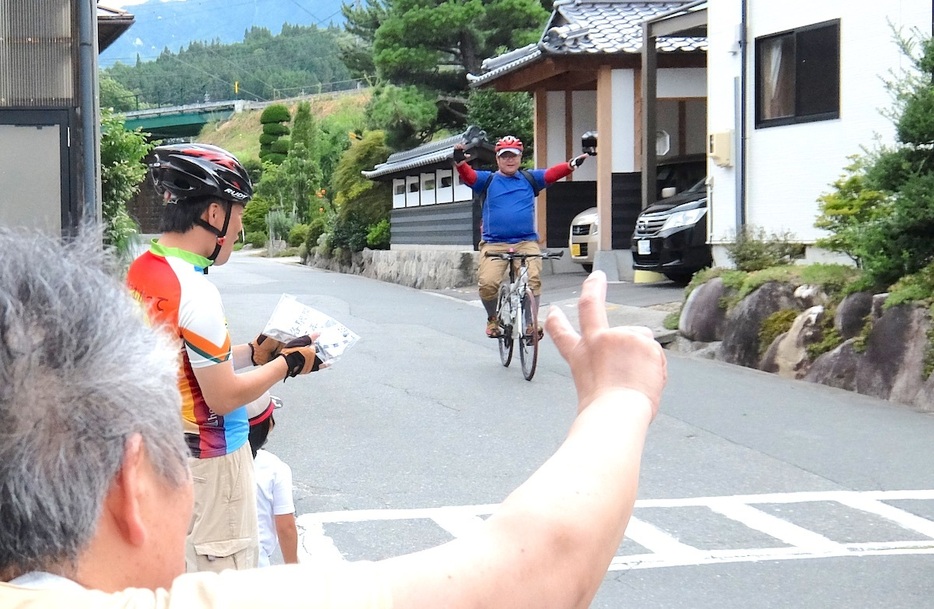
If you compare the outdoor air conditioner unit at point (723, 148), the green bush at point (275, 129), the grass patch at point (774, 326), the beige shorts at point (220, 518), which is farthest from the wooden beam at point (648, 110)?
the green bush at point (275, 129)

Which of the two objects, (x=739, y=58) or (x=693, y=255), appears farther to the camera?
(x=693, y=255)

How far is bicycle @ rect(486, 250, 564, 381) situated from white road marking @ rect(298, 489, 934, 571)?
4.46 metres

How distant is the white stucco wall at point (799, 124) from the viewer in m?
14.1

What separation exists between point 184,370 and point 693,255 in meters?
16.0

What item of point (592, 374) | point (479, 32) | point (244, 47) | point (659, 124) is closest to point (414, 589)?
point (592, 374)

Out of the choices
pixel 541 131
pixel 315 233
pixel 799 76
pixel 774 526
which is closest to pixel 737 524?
pixel 774 526

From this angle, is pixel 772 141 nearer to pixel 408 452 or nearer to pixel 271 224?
pixel 408 452

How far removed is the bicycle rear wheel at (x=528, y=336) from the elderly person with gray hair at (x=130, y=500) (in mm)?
9694

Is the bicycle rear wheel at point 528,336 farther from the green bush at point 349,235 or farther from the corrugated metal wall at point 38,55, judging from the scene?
the green bush at point 349,235

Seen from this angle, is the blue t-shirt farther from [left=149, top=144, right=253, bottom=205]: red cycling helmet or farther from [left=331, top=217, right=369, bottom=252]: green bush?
[left=331, top=217, right=369, bottom=252]: green bush

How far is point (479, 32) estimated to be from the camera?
34281 millimetres

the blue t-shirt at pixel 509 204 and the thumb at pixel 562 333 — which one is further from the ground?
the blue t-shirt at pixel 509 204

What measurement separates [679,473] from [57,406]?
21.7ft

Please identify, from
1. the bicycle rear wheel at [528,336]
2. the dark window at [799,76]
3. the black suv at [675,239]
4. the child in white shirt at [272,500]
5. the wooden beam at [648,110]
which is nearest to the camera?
the child in white shirt at [272,500]
